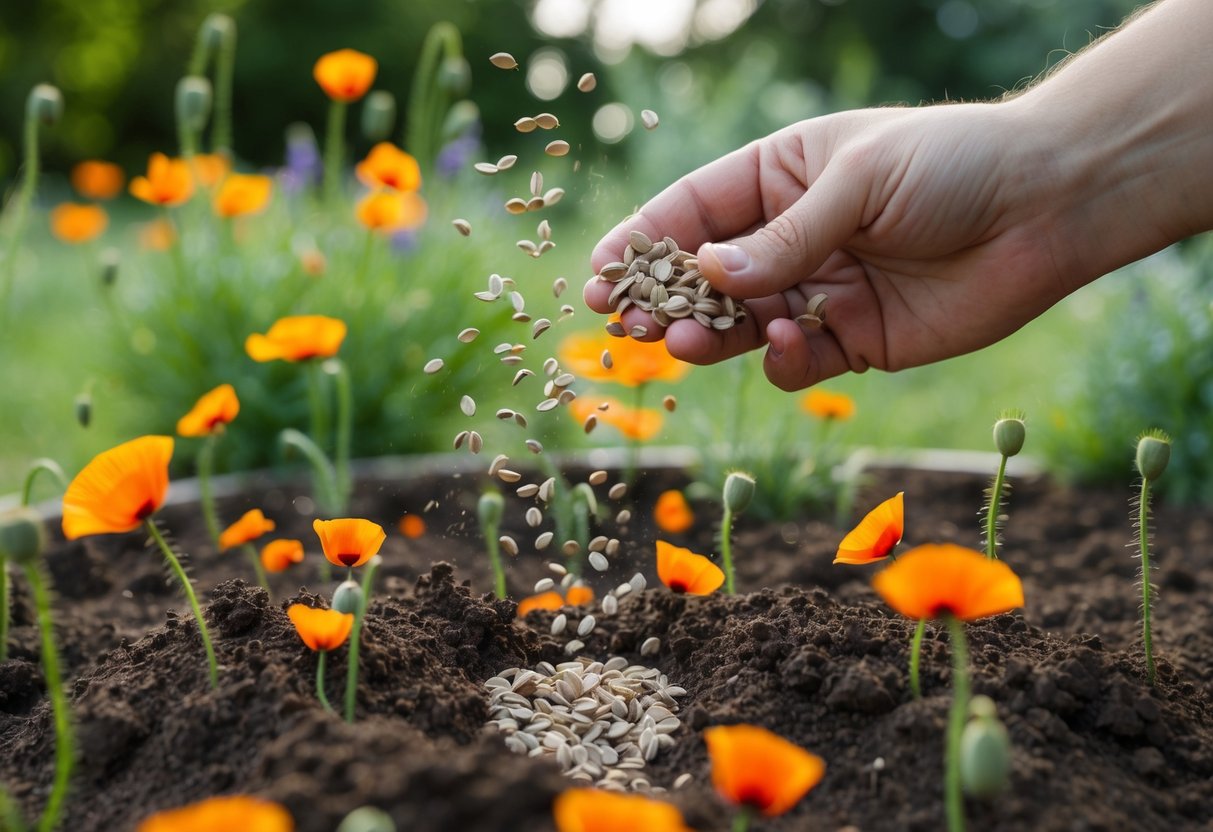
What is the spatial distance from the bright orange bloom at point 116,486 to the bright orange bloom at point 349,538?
204mm

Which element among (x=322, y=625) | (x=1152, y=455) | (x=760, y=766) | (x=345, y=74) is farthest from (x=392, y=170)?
(x=760, y=766)

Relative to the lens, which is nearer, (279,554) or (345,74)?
(279,554)

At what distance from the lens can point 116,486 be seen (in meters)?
1.37

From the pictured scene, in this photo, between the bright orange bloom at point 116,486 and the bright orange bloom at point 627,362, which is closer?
the bright orange bloom at point 116,486

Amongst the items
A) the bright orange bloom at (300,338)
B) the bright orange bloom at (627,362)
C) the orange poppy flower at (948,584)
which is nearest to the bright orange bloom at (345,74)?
the bright orange bloom at (300,338)

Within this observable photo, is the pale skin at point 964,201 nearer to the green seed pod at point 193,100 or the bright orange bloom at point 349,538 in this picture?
the bright orange bloom at point 349,538

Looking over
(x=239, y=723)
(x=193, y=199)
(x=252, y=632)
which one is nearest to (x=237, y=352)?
(x=193, y=199)

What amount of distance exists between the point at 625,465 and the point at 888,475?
0.77 m

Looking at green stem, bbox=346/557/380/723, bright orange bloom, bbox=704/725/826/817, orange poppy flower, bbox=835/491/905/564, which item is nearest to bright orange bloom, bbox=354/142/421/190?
green stem, bbox=346/557/380/723

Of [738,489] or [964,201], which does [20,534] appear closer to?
[738,489]

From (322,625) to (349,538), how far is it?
5.4 inches

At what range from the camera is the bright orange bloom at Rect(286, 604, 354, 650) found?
1.32 meters

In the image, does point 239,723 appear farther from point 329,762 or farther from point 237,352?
point 237,352

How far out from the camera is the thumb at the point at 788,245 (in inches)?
69.0
